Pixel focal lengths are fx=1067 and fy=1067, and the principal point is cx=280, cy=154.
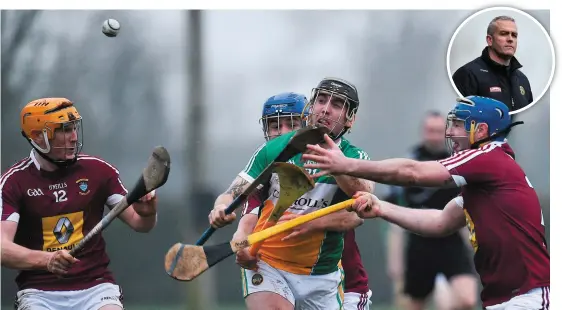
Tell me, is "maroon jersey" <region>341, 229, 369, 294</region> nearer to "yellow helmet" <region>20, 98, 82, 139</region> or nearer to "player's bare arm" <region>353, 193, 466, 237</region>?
"player's bare arm" <region>353, 193, 466, 237</region>

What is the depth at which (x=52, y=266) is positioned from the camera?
600 centimetres

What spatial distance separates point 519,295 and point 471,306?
2.57 m

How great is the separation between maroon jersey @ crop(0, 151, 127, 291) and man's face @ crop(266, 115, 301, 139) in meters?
1.16

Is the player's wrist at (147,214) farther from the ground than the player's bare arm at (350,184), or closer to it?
closer to it

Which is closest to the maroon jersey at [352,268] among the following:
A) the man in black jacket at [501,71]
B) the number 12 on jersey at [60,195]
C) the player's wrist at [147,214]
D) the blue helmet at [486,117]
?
the man in black jacket at [501,71]

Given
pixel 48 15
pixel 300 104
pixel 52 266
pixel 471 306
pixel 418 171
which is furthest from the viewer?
pixel 48 15

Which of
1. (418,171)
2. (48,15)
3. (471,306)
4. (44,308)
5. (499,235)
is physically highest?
(48,15)

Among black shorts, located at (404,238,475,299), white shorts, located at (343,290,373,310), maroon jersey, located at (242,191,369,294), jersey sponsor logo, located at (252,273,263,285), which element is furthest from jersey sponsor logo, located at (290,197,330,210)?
black shorts, located at (404,238,475,299)

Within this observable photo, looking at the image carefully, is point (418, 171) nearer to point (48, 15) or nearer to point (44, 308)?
point (44, 308)

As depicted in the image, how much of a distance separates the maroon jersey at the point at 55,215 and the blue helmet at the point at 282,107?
1.15m

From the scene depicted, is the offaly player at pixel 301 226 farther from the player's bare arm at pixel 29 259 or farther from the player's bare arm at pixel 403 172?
the player's bare arm at pixel 29 259

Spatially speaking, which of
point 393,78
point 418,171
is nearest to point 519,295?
point 418,171

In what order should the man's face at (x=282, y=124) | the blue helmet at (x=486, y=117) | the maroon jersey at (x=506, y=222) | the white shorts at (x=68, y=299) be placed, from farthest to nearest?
the man's face at (x=282, y=124), the white shorts at (x=68, y=299), the blue helmet at (x=486, y=117), the maroon jersey at (x=506, y=222)

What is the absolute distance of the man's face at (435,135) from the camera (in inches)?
322
